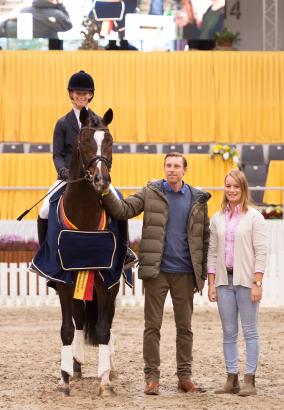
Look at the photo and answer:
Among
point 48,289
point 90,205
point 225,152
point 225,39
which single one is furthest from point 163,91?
point 90,205

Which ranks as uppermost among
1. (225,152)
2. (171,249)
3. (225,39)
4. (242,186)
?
(225,39)

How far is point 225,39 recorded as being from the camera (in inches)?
900

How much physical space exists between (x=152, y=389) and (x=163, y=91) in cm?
1607

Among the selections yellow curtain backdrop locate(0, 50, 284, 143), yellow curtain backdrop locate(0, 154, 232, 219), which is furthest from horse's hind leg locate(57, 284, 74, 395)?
yellow curtain backdrop locate(0, 50, 284, 143)

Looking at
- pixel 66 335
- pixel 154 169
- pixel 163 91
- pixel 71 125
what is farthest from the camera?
pixel 163 91

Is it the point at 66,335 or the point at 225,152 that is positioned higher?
the point at 225,152

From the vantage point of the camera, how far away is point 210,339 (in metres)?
9.86

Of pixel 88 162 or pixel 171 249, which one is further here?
pixel 171 249

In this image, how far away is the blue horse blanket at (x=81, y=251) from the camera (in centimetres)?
676

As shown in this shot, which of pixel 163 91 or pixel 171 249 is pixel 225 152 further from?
pixel 171 249

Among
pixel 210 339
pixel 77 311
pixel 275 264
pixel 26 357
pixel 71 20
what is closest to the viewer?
pixel 77 311

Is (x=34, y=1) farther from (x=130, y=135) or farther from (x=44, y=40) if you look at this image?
(x=130, y=135)

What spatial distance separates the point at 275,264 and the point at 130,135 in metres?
9.55

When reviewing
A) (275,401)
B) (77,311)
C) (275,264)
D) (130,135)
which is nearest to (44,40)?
(130,135)
